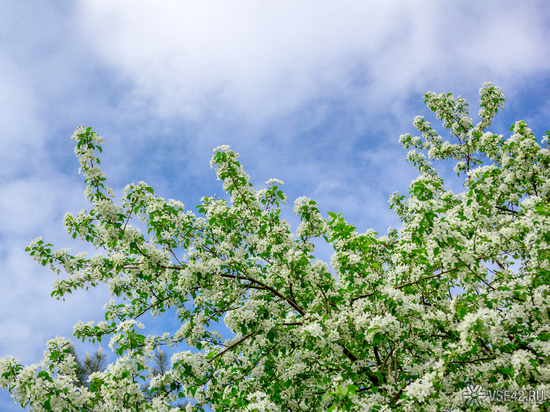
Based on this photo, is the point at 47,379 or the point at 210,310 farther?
the point at 210,310

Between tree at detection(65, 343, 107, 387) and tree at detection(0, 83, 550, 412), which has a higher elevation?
tree at detection(65, 343, 107, 387)

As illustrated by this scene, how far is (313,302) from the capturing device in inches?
285

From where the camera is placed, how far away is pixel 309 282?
6473 millimetres

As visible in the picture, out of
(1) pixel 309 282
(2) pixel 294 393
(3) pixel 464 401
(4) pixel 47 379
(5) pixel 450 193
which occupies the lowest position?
(3) pixel 464 401

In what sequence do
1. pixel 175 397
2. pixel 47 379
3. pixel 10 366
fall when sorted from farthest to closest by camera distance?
1. pixel 175 397
2. pixel 10 366
3. pixel 47 379

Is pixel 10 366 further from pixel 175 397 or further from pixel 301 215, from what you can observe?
pixel 301 215

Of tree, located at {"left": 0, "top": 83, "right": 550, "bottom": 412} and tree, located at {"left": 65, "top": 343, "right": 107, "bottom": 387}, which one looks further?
tree, located at {"left": 65, "top": 343, "right": 107, "bottom": 387}

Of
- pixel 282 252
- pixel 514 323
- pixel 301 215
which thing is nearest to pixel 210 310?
pixel 282 252

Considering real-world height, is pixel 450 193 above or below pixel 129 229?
above

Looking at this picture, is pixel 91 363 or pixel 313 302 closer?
pixel 313 302

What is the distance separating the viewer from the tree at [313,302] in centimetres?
514

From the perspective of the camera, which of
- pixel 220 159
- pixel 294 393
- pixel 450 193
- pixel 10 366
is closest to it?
pixel 10 366

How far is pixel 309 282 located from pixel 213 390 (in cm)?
321

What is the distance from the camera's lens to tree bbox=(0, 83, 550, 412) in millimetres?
5141
